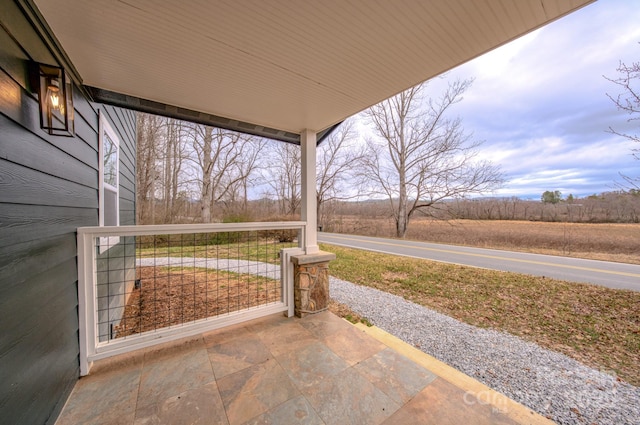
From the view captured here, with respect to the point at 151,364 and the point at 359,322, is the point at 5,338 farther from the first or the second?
the point at 359,322

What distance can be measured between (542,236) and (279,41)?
518 inches

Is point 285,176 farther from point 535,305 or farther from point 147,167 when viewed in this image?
point 535,305

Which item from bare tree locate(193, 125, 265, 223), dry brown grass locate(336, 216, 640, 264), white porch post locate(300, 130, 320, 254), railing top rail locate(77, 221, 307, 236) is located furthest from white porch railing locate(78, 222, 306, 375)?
dry brown grass locate(336, 216, 640, 264)

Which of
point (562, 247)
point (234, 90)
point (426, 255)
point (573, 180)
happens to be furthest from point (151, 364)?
point (573, 180)

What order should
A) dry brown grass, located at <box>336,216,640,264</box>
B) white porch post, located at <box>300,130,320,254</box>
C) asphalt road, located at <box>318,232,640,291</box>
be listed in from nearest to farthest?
white porch post, located at <box>300,130,320,254</box>
asphalt road, located at <box>318,232,640,291</box>
dry brown grass, located at <box>336,216,640,264</box>

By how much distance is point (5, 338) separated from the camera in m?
0.93

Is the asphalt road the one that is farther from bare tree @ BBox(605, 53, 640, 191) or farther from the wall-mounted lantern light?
the wall-mounted lantern light

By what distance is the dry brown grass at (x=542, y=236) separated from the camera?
7.71 meters

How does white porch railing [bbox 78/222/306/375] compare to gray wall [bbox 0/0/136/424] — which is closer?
gray wall [bbox 0/0/136/424]

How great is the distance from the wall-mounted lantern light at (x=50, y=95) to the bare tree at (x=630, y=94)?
6.26 m

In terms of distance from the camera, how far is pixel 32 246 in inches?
45.0

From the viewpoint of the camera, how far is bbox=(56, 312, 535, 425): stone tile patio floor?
137 cm

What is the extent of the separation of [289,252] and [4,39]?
2.41 meters

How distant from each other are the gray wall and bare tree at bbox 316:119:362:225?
12.5 meters
